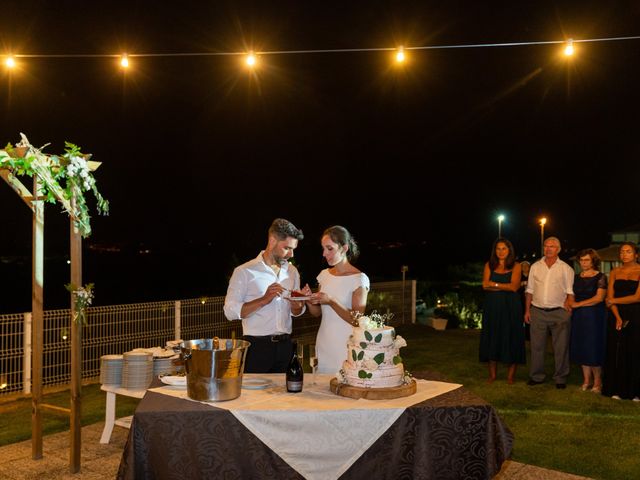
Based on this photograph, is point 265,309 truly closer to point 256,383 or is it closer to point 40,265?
point 256,383

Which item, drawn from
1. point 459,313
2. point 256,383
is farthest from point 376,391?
point 459,313

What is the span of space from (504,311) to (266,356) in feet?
14.2

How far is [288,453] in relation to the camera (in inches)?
115

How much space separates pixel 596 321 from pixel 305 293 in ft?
15.3

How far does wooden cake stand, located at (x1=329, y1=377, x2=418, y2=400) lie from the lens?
3094 millimetres

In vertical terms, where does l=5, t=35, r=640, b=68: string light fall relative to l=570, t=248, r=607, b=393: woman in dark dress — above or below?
above

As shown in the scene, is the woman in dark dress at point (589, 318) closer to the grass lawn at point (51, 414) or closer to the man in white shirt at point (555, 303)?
the man in white shirt at point (555, 303)

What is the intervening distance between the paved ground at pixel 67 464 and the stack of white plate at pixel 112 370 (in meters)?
0.55

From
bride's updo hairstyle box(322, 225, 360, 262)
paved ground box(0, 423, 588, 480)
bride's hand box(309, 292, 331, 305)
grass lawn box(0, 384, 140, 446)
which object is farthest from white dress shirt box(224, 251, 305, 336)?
grass lawn box(0, 384, 140, 446)

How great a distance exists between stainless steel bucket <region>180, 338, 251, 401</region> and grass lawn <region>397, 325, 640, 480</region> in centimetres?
290

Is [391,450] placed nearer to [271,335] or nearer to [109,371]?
[271,335]

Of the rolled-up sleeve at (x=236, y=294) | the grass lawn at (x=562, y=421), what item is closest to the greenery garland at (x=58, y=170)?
the rolled-up sleeve at (x=236, y=294)

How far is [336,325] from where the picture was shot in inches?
161

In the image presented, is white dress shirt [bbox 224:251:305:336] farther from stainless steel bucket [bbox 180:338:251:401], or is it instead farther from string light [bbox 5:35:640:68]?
string light [bbox 5:35:640:68]
